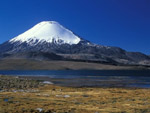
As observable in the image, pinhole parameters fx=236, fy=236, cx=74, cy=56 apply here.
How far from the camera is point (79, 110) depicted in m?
27.0

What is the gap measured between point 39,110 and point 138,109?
1162 cm

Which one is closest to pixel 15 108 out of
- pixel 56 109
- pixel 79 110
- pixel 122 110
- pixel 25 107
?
pixel 25 107

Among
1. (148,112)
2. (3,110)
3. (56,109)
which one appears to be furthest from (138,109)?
(3,110)

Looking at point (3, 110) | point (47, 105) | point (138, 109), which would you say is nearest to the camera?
point (3, 110)

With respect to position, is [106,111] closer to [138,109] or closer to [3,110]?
[138,109]

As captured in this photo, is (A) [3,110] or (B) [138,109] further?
(B) [138,109]

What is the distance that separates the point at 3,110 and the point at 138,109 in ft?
51.0

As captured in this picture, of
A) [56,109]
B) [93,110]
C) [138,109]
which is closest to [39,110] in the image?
[56,109]

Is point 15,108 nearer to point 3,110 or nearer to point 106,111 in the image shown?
point 3,110

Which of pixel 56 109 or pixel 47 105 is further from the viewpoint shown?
pixel 47 105

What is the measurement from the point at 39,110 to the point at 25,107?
2436 mm

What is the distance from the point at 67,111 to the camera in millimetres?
26484

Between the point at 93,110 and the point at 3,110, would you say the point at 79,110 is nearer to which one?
the point at 93,110

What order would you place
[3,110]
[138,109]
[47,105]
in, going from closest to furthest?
[3,110] < [138,109] < [47,105]
